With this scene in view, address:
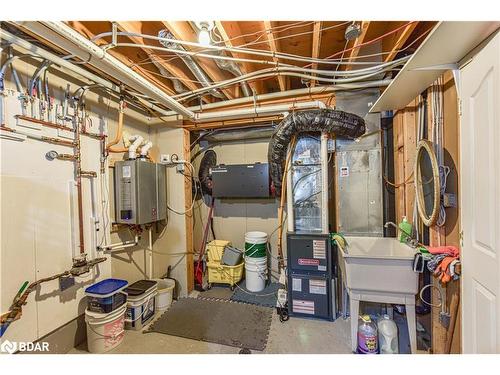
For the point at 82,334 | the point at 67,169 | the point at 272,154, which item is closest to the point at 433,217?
the point at 272,154

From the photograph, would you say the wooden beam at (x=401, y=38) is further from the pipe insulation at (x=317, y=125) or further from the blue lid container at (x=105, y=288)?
the blue lid container at (x=105, y=288)

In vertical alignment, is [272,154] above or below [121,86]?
below

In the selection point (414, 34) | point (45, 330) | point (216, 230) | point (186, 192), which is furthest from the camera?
point (216, 230)

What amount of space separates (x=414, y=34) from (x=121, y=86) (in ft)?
9.50

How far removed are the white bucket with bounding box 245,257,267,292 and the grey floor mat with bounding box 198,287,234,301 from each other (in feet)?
0.97

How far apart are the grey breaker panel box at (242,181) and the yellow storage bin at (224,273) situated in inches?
40.3

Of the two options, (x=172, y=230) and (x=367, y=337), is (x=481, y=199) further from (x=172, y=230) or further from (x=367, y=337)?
(x=172, y=230)

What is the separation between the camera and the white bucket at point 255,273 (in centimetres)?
286

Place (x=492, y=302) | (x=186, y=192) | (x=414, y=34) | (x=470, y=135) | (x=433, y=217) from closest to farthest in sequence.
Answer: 1. (x=492, y=302)
2. (x=470, y=135)
3. (x=433, y=217)
4. (x=414, y=34)
5. (x=186, y=192)

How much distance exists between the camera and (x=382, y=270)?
1699mm

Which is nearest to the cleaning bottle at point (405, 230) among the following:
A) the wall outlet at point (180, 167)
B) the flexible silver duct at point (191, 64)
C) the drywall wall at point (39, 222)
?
the flexible silver duct at point (191, 64)

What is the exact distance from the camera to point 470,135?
4.06ft
